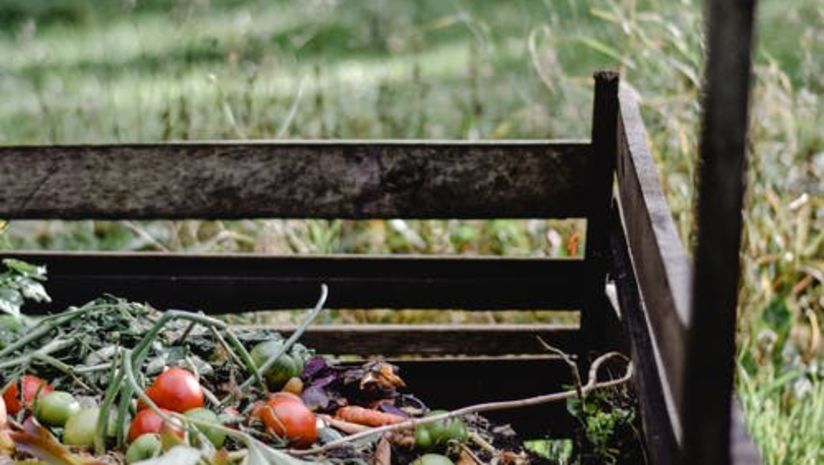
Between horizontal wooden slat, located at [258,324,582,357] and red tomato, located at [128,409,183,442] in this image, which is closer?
red tomato, located at [128,409,183,442]

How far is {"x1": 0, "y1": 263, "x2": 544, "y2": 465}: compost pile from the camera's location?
2.05m

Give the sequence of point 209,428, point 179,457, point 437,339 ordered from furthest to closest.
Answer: point 437,339
point 209,428
point 179,457

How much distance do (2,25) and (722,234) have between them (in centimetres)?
664

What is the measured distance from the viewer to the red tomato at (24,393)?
2301mm

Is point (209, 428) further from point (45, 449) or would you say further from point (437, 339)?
point (437, 339)

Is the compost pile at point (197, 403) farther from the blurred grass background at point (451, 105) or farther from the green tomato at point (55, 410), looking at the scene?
the blurred grass background at point (451, 105)

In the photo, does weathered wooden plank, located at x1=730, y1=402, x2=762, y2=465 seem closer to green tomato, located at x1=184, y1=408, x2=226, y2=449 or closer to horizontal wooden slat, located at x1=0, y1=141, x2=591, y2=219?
green tomato, located at x1=184, y1=408, x2=226, y2=449

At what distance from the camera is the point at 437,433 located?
2.29m

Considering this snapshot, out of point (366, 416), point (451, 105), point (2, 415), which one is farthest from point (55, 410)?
point (451, 105)

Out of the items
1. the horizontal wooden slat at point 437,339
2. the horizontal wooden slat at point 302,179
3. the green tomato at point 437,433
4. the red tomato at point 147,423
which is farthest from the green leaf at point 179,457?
the horizontal wooden slat at point 437,339

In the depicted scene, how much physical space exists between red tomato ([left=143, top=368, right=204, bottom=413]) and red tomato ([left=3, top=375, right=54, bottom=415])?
0.20m

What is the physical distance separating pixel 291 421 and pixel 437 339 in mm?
1285

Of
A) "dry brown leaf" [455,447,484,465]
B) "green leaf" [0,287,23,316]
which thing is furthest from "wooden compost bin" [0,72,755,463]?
"dry brown leaf" [455,447,484,465]

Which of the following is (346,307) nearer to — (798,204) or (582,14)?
(798,204)
